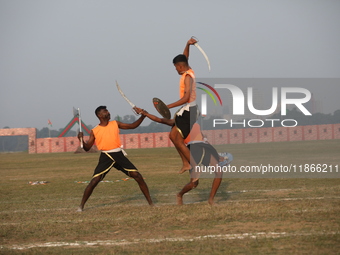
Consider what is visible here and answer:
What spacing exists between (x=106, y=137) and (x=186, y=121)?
1709mm

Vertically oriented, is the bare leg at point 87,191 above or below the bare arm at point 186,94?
below

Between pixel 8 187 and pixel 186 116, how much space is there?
9923 mm

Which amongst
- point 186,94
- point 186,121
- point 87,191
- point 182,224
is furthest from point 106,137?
point 182,224

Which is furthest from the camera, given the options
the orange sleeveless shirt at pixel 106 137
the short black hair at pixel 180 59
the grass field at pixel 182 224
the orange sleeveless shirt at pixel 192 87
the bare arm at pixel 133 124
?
the orange sleeveless shirt at pixel 106 137

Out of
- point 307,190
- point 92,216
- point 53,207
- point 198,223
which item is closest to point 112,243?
point 198,223

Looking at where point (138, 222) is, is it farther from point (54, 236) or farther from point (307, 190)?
point (307, 190)

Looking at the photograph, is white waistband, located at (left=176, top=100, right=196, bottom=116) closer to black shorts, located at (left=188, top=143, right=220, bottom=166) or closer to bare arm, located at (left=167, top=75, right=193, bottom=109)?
Answer: bare arm, located at (left=167, top=75, right=193, bottom=109)

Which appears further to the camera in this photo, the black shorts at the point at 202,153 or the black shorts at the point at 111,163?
the black shorts at the point at 111,163

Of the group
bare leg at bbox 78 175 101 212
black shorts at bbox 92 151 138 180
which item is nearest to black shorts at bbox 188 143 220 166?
black shorts at bbox 92 151 138 180

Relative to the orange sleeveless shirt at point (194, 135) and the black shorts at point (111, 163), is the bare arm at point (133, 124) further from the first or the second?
the orange sleeveless shirt at point (194, 135)

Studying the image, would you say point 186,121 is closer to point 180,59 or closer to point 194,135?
point 194,135

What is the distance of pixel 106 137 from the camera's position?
428 inches

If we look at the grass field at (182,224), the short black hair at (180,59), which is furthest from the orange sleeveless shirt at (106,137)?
the short black hair at (180,59)

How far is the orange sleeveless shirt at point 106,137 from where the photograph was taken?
1086 cm
